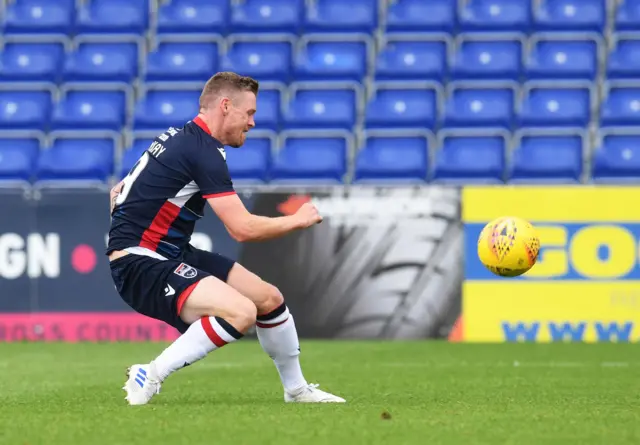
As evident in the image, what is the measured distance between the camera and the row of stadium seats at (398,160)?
1404 cm

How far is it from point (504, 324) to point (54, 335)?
14.2 feet

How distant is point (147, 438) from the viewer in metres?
5.51

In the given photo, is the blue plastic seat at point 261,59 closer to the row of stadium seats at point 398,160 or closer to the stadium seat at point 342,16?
the stadium seat at point 342,16

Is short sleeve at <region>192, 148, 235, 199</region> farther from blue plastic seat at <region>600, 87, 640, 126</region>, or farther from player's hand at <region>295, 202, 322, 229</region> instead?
blue plastic seat at <region>600, 87, 640, 126</region>

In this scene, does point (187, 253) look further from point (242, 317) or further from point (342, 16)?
point (342, 16)

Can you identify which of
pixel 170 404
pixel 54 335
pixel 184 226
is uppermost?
pixel 184 226

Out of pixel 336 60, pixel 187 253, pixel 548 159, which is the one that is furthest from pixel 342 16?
pixel 187 253

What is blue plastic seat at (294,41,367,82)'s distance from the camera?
51.6 ft

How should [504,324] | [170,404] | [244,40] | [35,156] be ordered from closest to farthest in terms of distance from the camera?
[170,404]
[504,324]
[35,156]
[244,40]

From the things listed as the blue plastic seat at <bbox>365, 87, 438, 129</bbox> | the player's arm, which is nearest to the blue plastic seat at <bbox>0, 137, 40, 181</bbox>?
the blue plastic seat at <bbox>365, 87, 438, 129</bbox>

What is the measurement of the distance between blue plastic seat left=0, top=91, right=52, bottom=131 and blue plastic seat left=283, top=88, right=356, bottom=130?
9.30 feet

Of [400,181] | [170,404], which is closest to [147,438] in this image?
[170,404]

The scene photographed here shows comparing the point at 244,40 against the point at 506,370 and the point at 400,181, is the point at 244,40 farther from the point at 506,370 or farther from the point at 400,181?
the point at 506,370

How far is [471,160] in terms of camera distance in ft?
46.6
